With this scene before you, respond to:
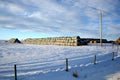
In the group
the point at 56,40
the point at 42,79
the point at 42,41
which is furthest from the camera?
the point at 42,41

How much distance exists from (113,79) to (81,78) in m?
2.57

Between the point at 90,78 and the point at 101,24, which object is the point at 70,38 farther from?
the point at 90,78

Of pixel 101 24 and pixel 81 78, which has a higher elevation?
pixel 101 24

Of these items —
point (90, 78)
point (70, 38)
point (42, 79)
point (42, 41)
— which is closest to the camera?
point (42, 79)

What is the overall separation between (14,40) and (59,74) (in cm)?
13550

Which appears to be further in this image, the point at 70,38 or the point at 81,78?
the point at 70,38

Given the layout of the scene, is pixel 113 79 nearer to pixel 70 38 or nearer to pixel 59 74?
pixel 59 74

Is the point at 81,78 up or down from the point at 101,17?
down

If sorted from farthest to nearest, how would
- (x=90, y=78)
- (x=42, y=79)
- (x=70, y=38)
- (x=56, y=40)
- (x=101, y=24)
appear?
(x=56, y=40) → (x=70, y=38) → (x=101, y=24) → (x=90, y=78) → (x=42, y=79)

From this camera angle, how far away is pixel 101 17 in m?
50.3

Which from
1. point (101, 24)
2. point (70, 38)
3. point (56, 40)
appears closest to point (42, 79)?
point (101, 24)

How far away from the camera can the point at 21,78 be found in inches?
476

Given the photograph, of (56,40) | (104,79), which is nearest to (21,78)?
(104,79)

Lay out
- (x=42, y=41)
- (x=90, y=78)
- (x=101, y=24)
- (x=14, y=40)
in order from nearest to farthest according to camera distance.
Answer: (x=90, y=78) → (x=101, y=24) → (x=42, y=41) → (x=14, y=40)
